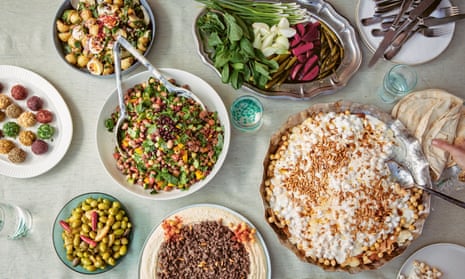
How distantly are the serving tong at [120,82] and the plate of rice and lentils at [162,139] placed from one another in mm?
27

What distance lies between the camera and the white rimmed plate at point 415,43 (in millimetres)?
2277

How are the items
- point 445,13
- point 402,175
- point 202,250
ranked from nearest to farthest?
point 402,175
point 202,250
point 445,13

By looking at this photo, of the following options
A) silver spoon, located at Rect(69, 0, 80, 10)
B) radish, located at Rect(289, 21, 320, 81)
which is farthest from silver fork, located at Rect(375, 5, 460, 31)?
silver spoon, located at Rect(69, 0, 80, 10)

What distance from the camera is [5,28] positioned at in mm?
2348

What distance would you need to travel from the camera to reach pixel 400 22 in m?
2.24

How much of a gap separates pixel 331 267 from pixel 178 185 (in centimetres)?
93

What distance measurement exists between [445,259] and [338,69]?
1238mm

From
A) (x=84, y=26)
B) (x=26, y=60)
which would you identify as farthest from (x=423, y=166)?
(x=26, y=60)

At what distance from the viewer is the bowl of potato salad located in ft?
7.16

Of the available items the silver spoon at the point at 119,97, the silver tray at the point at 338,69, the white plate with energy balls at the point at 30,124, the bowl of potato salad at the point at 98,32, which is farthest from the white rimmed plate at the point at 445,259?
the white plate with energy balls at the point at 30,124

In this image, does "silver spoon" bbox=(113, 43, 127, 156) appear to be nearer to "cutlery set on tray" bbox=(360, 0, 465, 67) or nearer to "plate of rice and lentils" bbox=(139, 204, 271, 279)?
"plate of rice and lentils" bbox=(139, 204, 271, 279)

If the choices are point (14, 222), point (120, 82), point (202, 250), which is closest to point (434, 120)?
point (202, 250)

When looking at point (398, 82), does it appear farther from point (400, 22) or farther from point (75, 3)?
point (75, 3)

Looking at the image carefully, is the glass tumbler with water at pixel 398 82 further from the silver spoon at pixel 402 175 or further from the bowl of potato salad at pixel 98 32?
the bowl of potato salad at pixel 98 32
